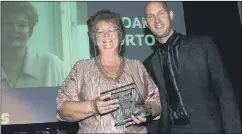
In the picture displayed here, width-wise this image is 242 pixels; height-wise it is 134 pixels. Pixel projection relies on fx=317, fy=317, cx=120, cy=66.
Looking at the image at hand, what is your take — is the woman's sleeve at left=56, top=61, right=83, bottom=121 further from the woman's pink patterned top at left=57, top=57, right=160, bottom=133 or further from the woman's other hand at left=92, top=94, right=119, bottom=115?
the woman's other hand at left=92, top=94, right=119, bottom=115

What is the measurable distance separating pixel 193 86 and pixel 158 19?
1.23 feet

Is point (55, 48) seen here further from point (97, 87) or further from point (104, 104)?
point (104, 104)

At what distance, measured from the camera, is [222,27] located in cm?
218

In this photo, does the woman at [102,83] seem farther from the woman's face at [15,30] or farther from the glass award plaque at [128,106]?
the woman's face at [15,30]

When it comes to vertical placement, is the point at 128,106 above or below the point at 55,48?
below

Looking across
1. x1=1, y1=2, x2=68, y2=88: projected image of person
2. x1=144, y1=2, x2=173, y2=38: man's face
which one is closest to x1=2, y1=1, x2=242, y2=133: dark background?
x1=144, y1=2, x2=173, y2=38: man's face

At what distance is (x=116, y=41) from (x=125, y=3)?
0.92 m

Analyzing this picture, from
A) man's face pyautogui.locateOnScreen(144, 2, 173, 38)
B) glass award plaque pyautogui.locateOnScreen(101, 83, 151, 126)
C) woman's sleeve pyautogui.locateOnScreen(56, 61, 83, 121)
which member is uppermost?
man's face pyautogui.locateOnScreen(144, 2, 173, 38)

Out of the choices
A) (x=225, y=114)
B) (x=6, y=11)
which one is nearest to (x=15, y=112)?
(x=6, y=11)

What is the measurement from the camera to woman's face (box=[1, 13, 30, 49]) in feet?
6.31

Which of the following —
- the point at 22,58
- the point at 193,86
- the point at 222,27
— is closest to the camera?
the point at 193,86

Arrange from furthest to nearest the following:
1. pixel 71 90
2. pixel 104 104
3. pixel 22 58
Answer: pixel 22 58 < pixel 71 90 < pixel 104 104

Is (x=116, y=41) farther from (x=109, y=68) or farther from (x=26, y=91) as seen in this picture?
(x=26, y=91)

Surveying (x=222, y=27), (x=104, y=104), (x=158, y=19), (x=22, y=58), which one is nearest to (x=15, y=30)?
(x=22, y=58)
